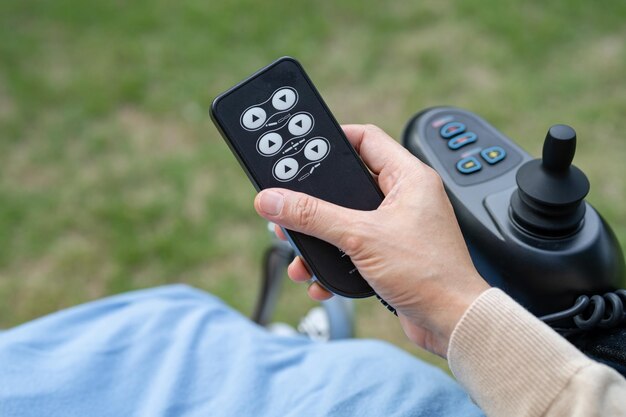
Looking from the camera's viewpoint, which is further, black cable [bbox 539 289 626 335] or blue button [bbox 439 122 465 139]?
blue button [bbox 439 122 465 139]

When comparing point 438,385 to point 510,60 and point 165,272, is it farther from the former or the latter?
point 510,60

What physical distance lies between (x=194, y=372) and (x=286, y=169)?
26 cm

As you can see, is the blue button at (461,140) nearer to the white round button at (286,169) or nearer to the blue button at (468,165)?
the blue button at (468,165)

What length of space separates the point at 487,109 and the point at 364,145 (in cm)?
107

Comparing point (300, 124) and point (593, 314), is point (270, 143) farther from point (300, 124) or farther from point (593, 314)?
point (593, 314)

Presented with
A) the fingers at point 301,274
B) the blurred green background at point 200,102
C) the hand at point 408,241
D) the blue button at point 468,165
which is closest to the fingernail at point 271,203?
the hand at point 408,241

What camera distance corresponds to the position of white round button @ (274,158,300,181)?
0.76m

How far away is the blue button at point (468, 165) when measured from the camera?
2.52 ft

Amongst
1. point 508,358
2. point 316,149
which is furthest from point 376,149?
point 508,358

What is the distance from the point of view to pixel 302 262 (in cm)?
80

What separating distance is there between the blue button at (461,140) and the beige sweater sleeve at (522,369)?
23 cm

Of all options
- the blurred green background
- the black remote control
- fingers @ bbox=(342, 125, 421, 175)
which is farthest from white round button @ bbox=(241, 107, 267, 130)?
the blurred green background

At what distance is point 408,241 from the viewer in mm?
661

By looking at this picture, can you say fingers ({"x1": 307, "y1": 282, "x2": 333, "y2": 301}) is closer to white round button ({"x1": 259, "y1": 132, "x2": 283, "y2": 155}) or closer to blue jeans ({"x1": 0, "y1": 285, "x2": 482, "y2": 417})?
blue jeans ({"x1": 0, "y1": 285, "x2": 482, "y2": 417})
